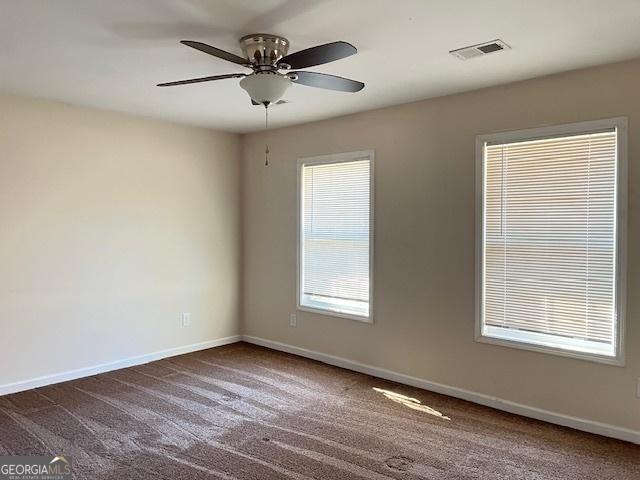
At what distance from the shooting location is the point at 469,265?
371 centimetres

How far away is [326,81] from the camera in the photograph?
270cm

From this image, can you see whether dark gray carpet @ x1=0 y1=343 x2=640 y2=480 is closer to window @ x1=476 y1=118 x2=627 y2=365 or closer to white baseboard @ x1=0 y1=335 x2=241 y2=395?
white baseboard @ x1=0 y1=335 x2=241 y2=395

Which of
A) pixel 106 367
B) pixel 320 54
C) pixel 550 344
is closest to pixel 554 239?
pixel 550 344

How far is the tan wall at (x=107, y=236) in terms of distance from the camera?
12.8ft

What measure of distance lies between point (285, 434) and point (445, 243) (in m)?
1.91

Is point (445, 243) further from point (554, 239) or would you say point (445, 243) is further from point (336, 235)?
point (336, 235)

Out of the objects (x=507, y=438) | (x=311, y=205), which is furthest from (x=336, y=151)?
(x=507, y=438)

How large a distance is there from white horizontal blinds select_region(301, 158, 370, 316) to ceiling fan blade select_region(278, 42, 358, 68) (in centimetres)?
200

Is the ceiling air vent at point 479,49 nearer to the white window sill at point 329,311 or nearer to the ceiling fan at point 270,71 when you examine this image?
the ceiling fan at point 270,71

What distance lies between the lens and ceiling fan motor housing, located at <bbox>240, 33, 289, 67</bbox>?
2600 millimetres

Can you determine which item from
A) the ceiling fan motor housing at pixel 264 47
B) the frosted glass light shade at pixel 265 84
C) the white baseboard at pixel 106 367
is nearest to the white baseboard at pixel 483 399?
the white baseboard at pixel 106 367

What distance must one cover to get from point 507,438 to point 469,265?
1.26 m

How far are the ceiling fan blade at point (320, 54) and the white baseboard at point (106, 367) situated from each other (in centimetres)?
335

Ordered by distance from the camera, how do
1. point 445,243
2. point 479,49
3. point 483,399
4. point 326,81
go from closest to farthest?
point 326,81
point 479,49
point 483,399
point 445,243
